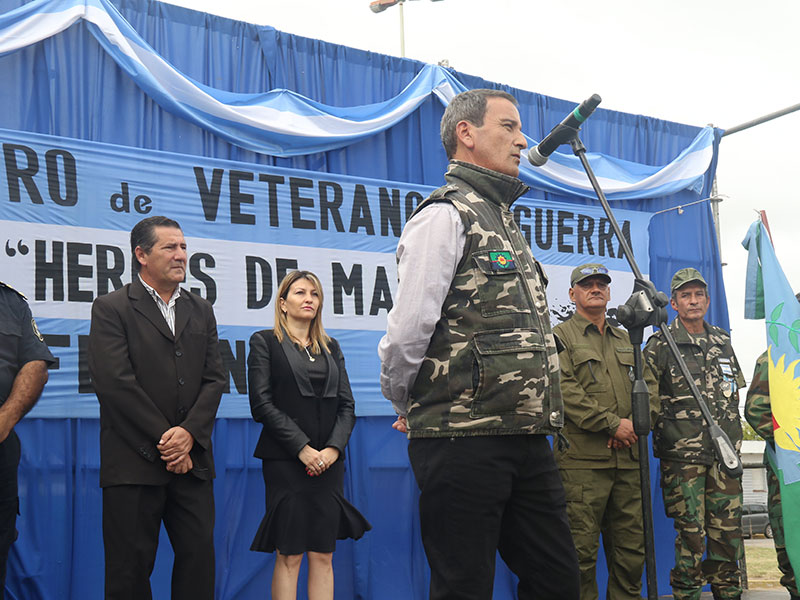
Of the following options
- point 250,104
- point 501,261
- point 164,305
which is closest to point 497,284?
point 501,261

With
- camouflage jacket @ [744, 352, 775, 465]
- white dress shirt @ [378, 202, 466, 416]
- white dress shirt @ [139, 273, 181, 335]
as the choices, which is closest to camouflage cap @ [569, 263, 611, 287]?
camouflage jacket @ [744, 352, 775, 465]

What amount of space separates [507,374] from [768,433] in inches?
129

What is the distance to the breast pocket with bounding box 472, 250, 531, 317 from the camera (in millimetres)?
2254

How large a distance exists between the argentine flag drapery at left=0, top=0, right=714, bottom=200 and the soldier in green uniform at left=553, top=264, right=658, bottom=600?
1.56m

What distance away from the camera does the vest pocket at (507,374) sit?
218cm

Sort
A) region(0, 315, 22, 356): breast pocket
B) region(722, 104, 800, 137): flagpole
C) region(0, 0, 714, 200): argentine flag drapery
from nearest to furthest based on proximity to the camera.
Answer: region(0, 315, 22, 356): breast pocket, region(0, 0, 714, 200): argentine flag drapery, region(722, 104, 800, 137): flagpole

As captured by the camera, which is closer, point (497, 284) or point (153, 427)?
point (497, 284)

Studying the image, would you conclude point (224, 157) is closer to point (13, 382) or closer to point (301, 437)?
point (301, 437)

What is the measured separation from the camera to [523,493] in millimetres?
2223

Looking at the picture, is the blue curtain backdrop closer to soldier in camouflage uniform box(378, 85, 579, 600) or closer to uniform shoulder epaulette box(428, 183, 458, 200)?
soldier in camouflage uniform box(378, 85, 579, 600)

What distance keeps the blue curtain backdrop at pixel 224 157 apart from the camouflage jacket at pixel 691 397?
785 millimetres

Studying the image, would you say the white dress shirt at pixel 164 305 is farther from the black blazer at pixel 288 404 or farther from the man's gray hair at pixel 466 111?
the man's gray hair at pixel 466 111

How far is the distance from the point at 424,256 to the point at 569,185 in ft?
12.5

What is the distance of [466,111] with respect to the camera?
2.50 meters
